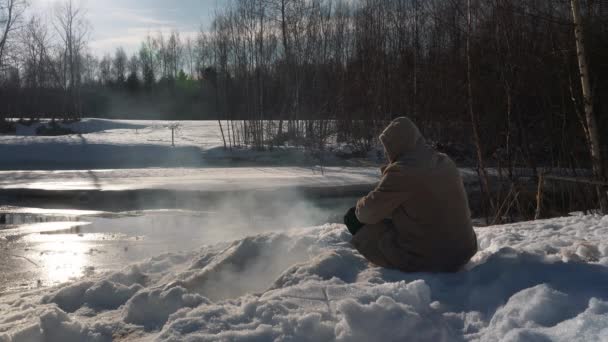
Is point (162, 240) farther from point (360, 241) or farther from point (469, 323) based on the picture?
point (469, 323)

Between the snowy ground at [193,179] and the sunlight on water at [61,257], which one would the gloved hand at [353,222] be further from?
the snowy ground at [193,179]

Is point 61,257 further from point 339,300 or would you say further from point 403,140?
point 403,140

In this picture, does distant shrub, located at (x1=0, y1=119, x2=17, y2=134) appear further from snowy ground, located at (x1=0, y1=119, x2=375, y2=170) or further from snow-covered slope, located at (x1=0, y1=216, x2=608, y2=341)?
snow-covered slope, located at (x1=0, y1=216, x2=608, y2=341)

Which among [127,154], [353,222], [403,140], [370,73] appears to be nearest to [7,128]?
[127,154]

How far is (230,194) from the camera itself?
12.3 metres

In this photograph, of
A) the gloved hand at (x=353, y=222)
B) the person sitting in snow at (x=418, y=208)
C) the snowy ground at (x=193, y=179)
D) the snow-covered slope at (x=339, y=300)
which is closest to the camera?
the snow-covered slope at (x=339, y=300)

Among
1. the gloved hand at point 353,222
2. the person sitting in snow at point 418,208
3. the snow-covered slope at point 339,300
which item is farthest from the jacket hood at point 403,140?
the snow-covered slope at point 339,300

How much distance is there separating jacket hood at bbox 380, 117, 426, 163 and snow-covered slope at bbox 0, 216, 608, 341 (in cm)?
88

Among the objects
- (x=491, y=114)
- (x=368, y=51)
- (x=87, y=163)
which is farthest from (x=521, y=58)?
(x=87, y=163)

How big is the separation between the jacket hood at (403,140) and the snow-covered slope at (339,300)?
2.90ft

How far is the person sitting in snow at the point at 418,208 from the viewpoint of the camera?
12.9 ft

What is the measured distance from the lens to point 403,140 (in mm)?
3986

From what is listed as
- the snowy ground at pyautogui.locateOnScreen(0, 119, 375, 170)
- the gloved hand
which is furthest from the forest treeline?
the gloved hand

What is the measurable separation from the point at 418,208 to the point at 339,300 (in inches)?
34.4
